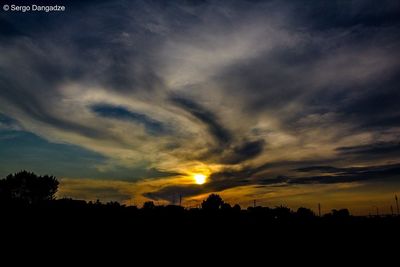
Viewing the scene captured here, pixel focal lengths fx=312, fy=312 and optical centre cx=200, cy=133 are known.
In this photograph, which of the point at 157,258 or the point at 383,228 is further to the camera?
the point at 383,228

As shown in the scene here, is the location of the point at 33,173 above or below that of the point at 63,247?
above

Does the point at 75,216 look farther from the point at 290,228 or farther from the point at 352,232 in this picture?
the point at 352,232

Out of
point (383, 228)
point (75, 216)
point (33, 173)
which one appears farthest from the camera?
point (33, 173)

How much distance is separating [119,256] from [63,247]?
3.16 metres

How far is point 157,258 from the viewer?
19.3 m

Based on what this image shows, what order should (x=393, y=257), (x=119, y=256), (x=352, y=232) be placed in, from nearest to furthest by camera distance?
(x=119, y=256)
(x=393, y=257)
(x=352, y=232)

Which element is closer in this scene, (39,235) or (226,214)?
(39,235)

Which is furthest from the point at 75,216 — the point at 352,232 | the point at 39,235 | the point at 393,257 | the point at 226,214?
the point at 352,232

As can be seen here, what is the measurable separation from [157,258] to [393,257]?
19427 mm

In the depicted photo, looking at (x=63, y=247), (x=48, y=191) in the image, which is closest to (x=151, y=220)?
(x=63, y=247)

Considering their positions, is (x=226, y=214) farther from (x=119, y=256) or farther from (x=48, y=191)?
(x=48, y=191)

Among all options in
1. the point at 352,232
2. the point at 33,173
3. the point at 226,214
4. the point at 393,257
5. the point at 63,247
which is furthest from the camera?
the point at 33,173

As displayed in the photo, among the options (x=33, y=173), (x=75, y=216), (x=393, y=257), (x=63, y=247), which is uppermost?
(x=33, y=173)

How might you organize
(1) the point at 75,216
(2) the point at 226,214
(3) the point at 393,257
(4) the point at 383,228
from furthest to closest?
(4) the point at 383,228
(2) the point at 226,214
(3) the point at 393,257
(1) the point at 75,216
